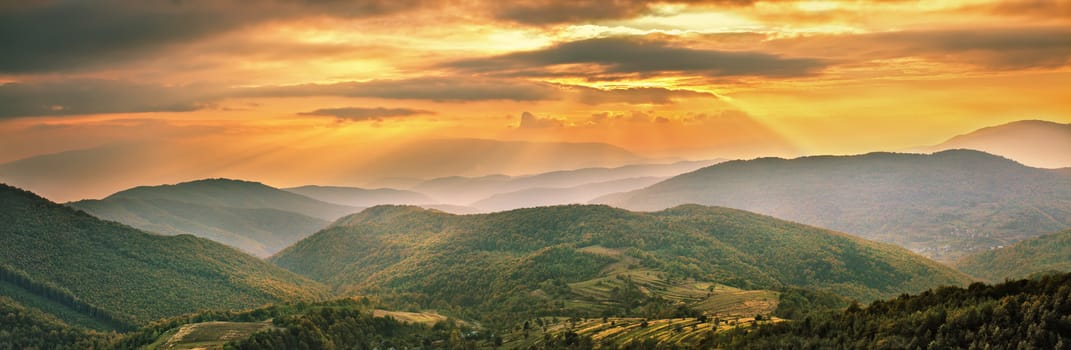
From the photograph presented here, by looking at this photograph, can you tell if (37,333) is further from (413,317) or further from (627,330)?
(627,330)

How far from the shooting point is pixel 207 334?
354 ft

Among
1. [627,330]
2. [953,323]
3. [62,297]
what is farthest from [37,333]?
[953,323]

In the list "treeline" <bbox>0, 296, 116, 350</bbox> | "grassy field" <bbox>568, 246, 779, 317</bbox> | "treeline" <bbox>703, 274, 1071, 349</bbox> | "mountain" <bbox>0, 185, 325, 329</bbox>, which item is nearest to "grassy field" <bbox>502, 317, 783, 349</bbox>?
"grassy field" <bbox>568, 246, 779, 317</bbox>

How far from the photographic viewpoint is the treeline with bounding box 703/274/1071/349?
151 feet

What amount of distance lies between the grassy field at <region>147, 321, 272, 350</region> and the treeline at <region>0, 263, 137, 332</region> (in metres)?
41.0

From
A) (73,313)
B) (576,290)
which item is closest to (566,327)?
(576,290)

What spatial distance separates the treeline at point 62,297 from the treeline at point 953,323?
134373 mm

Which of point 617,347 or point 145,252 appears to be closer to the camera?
point 617,347

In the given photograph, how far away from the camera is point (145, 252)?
18325cm

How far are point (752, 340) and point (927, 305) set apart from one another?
16436 millimetres

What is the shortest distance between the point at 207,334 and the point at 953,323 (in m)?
104

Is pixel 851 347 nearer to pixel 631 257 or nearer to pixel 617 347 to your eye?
pixel 617 347

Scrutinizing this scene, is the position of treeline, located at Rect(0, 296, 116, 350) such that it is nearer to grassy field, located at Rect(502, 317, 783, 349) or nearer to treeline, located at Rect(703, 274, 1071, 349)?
grassy field, located at Rect(502, 317, 783, 349)

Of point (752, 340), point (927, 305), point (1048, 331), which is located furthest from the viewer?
point (752, 340)
